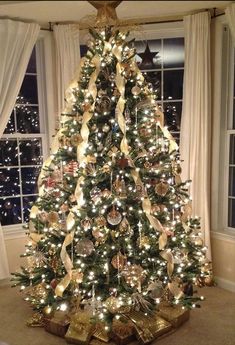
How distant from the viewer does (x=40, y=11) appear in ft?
9.80

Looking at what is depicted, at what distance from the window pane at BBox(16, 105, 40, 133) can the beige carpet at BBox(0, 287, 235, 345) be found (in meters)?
1.71

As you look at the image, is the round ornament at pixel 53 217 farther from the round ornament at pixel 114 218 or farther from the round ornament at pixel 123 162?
the round ornament at pixel 123 162

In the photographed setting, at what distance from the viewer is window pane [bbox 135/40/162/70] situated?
343 cm

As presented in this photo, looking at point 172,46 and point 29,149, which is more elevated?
point 172,46

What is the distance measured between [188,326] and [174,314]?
155mm

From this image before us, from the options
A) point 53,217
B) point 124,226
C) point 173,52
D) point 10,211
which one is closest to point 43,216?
point 53,217

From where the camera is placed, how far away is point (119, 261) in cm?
221

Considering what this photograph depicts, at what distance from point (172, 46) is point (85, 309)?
8.90 ft

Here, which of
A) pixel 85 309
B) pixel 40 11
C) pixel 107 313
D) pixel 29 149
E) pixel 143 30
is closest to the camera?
pixel 107 313

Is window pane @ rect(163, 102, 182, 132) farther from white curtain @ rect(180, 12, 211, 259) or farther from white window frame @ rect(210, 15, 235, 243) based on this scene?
white window frame @ rect(210, 15, 235, 243)

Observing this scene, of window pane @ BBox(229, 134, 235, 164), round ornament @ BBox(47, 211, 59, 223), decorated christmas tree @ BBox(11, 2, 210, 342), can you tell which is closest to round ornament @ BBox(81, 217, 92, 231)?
decorated christmas tree @ BBox(11, 2, 210, 342)

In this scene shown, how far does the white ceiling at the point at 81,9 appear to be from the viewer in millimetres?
2836

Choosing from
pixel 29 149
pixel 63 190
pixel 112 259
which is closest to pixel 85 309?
pixel 112 259

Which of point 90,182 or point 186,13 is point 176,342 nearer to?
point 90,182
